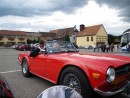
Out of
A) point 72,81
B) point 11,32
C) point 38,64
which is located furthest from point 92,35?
point 72,81

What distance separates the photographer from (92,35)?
68375 mm

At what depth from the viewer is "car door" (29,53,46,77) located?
5.64m

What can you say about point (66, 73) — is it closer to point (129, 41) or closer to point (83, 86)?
point (83, 86)

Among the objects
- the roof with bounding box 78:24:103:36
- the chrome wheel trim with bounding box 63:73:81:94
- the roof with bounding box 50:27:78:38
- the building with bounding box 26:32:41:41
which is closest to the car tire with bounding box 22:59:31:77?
the chrome wheel trim with bounding box 63:73:81:94

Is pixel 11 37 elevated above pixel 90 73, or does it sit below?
above

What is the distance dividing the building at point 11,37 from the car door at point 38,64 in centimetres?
8192

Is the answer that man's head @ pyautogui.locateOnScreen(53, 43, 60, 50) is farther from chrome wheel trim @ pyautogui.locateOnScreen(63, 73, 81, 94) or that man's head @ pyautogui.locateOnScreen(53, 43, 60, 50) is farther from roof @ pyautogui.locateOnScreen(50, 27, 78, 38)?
roof @ pyautogui.locateOnScreen(50, 27, 78, 38)

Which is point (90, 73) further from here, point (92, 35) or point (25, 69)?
point (92, 35)

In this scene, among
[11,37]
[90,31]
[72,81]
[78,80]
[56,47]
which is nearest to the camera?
[78,80]

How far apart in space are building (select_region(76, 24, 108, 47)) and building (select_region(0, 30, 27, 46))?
29416 mm

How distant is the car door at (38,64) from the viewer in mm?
5637

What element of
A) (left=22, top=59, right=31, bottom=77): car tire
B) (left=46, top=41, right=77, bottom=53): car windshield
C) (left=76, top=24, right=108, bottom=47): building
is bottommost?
(left=22, top=59, right=31, bottom=77): car tire

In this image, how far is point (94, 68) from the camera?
3.82 metres

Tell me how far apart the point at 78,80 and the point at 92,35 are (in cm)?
6518
